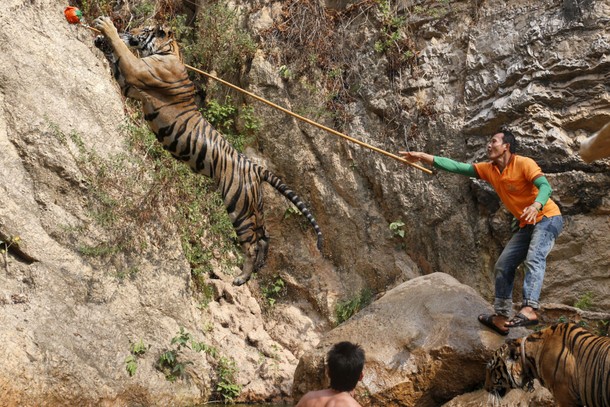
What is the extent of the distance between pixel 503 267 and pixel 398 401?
151 centimetres

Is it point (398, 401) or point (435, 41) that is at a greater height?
point (435, 41)

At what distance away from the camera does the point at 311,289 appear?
10281 millimetres

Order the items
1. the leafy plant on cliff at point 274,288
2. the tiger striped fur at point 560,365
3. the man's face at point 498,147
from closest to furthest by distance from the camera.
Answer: the tiger striped fur at point 560,365, the man's face at point 498,147, the leafy plant on cliff at point 274,288

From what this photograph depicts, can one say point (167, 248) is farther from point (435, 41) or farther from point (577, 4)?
point (577, 4)

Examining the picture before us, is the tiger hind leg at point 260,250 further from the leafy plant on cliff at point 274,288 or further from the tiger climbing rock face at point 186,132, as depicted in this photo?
the leafy plant on cliff at point 274,288

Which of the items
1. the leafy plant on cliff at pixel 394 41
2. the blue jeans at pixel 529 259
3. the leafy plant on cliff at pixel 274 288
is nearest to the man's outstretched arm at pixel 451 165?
the blue jeans at pixel 529 259

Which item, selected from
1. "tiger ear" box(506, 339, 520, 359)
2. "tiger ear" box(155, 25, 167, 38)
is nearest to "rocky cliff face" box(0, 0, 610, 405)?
"tiger ear" box(155, 25, 167, 38)

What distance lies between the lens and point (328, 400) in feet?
12.2

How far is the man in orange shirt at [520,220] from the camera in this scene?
239 inches

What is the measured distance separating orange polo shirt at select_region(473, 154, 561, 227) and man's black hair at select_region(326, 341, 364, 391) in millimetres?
2988

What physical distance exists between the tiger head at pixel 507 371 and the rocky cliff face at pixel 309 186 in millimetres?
2824

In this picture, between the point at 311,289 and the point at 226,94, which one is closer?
the point at 311,289

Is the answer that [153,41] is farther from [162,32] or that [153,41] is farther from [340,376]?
[340,376]

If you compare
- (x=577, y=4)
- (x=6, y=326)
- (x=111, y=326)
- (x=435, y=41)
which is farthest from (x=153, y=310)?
(x=577, y=4)
